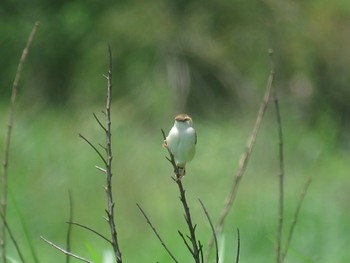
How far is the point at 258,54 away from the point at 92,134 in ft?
8.00

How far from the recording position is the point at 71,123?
8.71 meters

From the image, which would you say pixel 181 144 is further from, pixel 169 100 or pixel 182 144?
pixel 169 100

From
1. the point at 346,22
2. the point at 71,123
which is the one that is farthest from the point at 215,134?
the point at 346,22

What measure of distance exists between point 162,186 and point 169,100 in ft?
7.67

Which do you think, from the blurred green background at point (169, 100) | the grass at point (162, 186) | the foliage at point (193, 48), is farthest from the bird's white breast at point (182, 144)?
the foliage at point (193, 48)

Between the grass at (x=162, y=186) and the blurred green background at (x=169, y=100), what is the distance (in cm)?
2

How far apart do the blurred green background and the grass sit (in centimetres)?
2

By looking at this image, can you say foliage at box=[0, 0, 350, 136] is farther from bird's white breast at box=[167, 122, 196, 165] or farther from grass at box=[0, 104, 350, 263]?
bird's white breast at box=[167, 122, 196, 165]

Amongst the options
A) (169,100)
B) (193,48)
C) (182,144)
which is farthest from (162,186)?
(182,144)

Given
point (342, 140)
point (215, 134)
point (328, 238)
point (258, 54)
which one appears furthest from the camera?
point (258, 54)

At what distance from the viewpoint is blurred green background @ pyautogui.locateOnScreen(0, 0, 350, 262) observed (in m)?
6.79

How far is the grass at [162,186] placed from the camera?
563 cm

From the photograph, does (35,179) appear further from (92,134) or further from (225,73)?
(225,73)

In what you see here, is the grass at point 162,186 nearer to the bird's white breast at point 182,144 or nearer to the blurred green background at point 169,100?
the blurred green background at point 169,100
